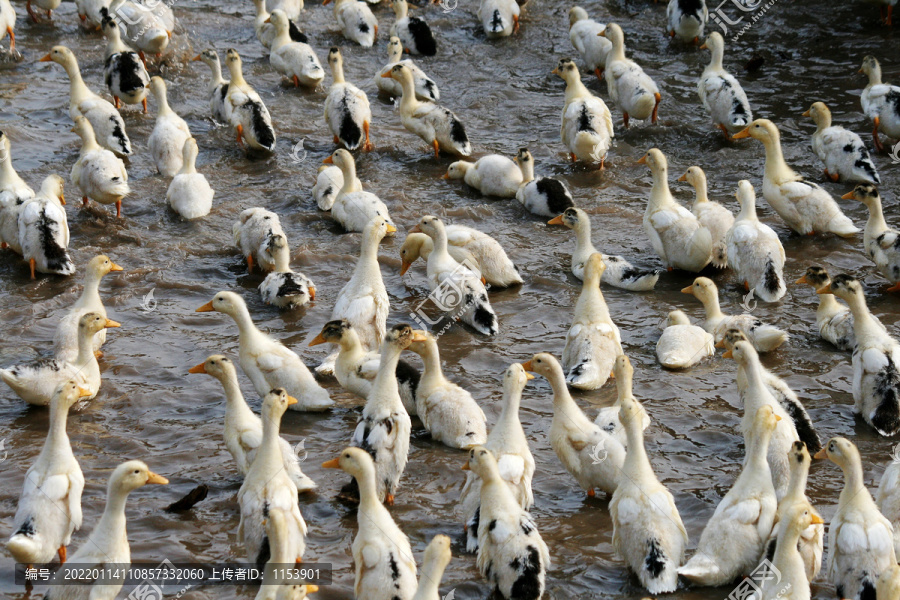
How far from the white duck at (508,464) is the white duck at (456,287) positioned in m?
2.25

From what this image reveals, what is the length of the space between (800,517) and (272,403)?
2.95m

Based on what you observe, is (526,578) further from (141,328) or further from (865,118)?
(865,118)

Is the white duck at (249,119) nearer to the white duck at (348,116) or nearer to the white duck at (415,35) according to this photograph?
the white duck at (348,116)

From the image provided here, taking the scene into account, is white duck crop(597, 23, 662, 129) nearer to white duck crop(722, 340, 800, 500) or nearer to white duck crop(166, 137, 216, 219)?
white duck crop(166, 137, 216, 219)

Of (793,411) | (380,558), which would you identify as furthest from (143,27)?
(380,558)

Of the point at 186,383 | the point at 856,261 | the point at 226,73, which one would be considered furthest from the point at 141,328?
the point at 226,73

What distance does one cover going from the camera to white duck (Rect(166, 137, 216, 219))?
Answer: 1048 cm

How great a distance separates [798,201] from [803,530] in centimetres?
546

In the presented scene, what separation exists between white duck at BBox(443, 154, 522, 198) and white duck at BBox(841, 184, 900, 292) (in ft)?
11.3

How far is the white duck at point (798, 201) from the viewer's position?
33.0 feet

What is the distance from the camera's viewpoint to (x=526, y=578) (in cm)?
530

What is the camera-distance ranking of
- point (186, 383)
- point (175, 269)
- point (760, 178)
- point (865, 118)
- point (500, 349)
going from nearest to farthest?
1. point (186, 383)
2. point (500, 349)
3. point (175, 269)
4. point (760, 178)
5. point (865, 118)

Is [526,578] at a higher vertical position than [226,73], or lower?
higher

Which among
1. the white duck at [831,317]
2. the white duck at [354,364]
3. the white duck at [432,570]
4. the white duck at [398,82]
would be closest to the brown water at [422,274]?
the white duck at [831,317]
